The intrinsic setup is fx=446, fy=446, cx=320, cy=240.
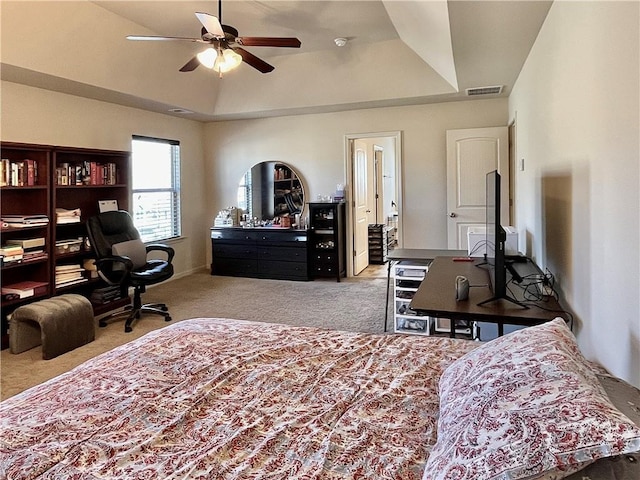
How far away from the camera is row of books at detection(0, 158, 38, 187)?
3.90 m

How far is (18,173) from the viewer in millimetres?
4031

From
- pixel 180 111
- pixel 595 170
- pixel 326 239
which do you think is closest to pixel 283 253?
pixel 326 239

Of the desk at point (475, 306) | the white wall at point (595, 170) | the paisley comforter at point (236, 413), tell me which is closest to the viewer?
the paisley comforter at point (236, 413)

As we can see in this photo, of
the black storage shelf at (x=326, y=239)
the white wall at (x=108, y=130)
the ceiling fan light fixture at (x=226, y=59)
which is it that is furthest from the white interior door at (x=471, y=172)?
the white wall at (x=108, y=130)

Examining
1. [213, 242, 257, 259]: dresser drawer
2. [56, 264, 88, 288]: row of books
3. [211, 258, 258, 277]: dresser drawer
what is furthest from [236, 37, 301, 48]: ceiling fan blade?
[211, 258, 258, 277]: dresser drawer

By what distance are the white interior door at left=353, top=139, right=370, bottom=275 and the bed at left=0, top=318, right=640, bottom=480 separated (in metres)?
5.04

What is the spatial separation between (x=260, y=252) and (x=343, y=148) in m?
1.95

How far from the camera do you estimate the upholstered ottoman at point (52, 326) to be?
11.7 feet

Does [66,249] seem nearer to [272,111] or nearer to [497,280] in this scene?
[272,111]

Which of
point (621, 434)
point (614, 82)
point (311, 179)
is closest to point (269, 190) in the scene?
point (311, 179)

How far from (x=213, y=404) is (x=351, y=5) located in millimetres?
4015

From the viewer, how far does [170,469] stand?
1.10 meters

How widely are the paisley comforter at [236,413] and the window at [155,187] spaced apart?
4.53 metres

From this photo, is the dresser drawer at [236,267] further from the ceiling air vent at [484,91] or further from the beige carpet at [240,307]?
the ceiling air vent at [484,91]
